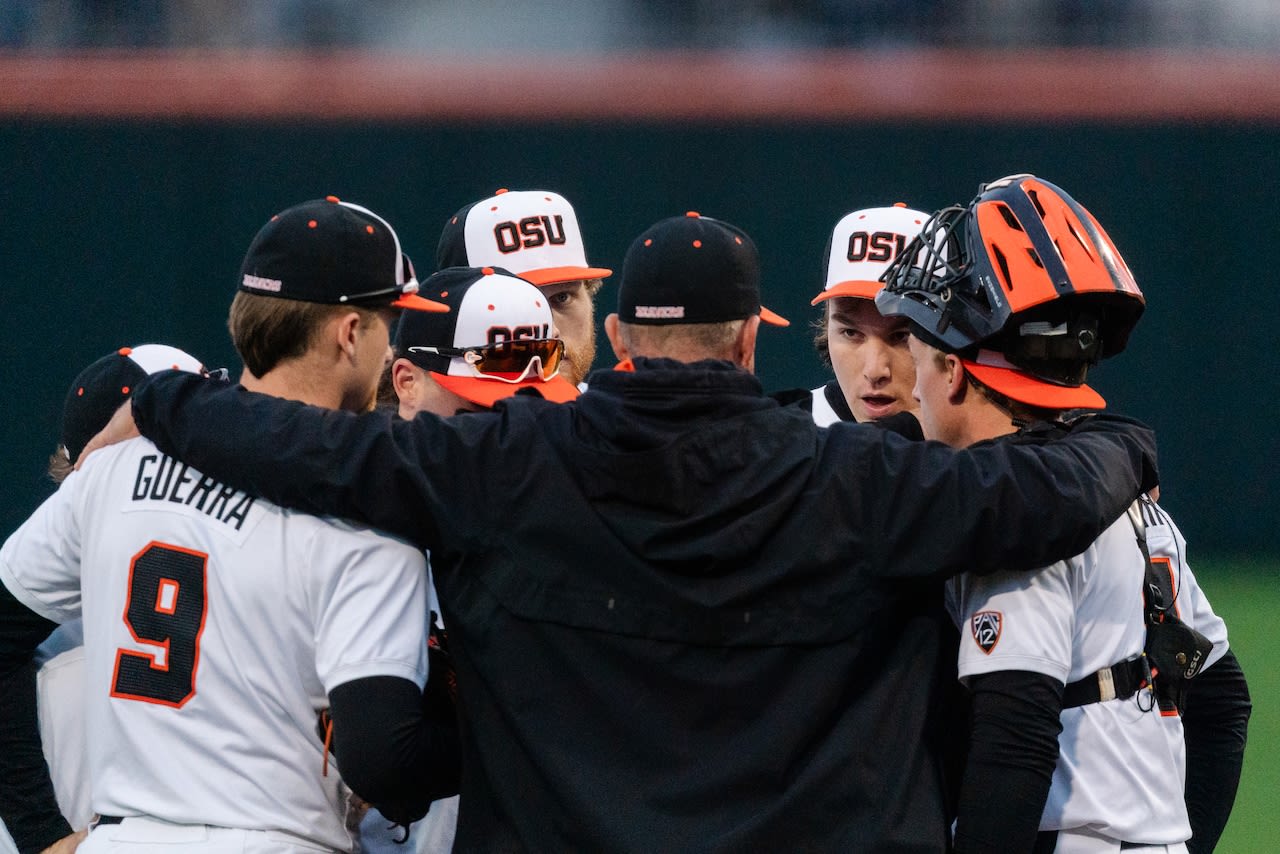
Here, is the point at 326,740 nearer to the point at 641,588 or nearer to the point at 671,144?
the point at 641,588

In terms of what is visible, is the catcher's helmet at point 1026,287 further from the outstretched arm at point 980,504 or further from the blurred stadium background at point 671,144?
the blurred stadium background at point 671,144

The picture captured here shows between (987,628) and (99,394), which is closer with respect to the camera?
(987,628)

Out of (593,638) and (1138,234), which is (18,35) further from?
(593,638)

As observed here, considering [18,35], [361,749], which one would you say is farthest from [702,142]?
[361,749]

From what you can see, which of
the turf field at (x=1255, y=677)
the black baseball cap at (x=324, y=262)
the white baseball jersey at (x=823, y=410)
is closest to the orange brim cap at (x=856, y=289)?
the white baseball jersey at (x=823, y=410)

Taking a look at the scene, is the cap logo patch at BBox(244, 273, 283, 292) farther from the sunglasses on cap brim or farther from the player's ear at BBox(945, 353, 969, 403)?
the player's ear at BBox(945, 353, 969, 403)

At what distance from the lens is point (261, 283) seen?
2.63 metres

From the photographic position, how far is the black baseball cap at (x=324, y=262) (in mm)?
2623

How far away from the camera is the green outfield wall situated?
9938 mm

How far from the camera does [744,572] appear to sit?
2.43 m

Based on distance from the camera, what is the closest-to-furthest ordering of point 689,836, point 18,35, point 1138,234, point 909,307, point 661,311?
point 689,836
point 661,311
point 909,307
point 18,35
point 1138,234

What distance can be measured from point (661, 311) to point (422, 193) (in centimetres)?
778

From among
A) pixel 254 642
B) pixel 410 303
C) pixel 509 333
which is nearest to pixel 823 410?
pixel 509 333

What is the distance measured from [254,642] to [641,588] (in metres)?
0.68
